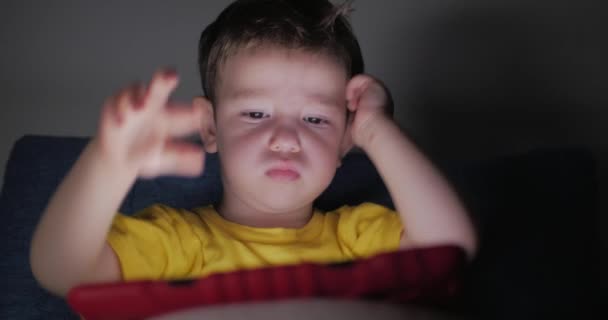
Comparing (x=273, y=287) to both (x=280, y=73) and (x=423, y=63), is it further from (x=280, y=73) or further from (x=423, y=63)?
(x=423, y=63)

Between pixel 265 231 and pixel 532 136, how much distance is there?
926mm

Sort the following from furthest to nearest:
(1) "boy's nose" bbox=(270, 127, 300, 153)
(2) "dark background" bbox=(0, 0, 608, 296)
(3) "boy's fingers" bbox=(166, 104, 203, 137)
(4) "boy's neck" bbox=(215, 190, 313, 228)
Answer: (2) "dark background" bbox=(0, 0, 608, 296), (4) "boy's neck" bbox=(215, 190, 313, 228), (1) "boy's nose" bbox=(270, 127, 300, 153), (3) "boy's fingers" bbox=(166, 104, 203, 137)

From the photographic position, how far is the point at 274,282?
0.60 meters

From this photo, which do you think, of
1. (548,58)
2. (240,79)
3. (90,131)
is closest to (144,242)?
(240,79)

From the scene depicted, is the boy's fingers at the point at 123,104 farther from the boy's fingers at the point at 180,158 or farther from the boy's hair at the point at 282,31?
the boy's hair at the point at 282,31

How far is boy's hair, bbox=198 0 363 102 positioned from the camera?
0.91m

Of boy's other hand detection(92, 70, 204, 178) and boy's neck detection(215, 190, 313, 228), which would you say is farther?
boy's neck detection(215, 190, 313, 228)

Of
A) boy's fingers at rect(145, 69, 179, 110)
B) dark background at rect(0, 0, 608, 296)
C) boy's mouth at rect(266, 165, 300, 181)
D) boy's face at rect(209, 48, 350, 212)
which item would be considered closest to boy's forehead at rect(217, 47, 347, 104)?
boy's face at rect(209, 48, 350, 212)

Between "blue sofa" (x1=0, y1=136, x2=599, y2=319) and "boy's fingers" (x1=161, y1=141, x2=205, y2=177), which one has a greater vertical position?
"boy's fingers" (x1=161, y1=141, x2=205, y2=177)

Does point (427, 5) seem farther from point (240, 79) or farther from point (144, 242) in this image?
point (144, 242)

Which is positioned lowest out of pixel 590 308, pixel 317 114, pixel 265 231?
pixel 590 308

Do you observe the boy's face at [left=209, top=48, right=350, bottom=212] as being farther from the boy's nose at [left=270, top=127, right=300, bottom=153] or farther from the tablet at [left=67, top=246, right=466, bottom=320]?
the tablet at [left=67, top=246, right=466, bottom=320]

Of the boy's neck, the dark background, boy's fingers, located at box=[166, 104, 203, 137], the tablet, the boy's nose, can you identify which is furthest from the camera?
the dark background

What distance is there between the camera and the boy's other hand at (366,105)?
902 mm
